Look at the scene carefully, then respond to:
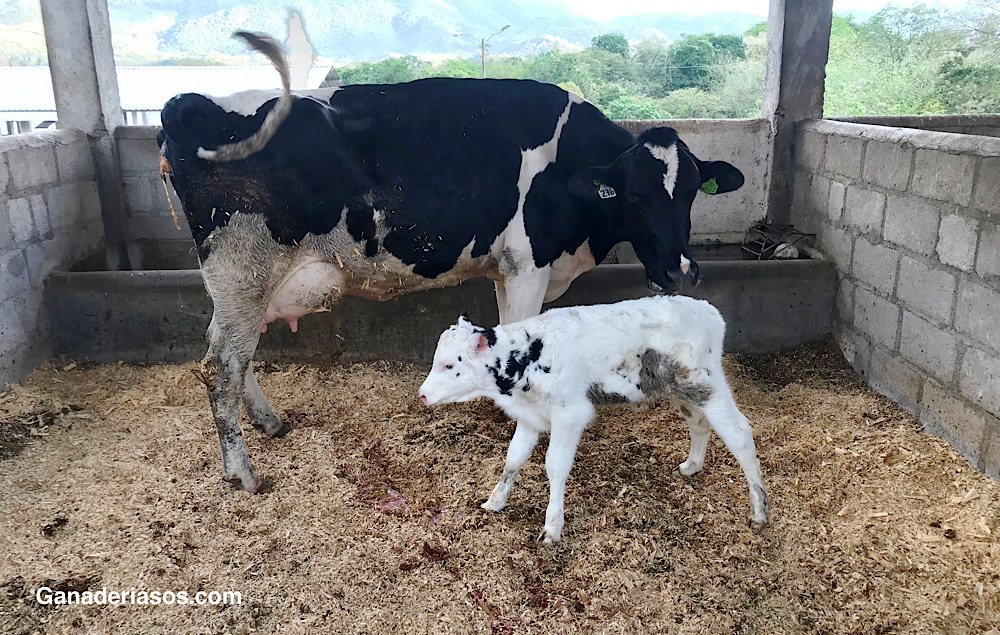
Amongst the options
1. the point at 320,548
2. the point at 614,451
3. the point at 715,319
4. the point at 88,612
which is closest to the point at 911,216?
the point at 715,319

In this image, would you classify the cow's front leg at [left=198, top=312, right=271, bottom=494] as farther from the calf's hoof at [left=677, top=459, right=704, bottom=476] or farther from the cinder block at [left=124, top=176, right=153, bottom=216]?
the cinder block at [left=124, top=176, right=153, bottom=216]

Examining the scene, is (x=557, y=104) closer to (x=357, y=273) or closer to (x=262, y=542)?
(x=357, y=273)

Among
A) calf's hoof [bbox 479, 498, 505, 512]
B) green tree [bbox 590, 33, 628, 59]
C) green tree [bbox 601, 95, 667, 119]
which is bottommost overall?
calf's hoof [bbox 479, 498, 505, 512]

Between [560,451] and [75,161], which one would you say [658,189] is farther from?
[75,161]

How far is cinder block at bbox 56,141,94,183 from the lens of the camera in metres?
5.74

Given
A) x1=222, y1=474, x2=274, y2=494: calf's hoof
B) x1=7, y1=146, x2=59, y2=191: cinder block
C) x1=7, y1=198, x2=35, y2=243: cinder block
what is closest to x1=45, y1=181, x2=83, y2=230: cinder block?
x1=7, y1=146, x2=59, y2=191: cinder block

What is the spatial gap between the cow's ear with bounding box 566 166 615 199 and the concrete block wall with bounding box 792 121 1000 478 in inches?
73.2

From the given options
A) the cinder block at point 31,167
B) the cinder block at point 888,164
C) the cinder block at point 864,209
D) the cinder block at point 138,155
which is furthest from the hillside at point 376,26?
the cinder block at point 888,164

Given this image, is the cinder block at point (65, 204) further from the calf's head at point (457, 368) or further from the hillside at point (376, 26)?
the hillside at point (376, 26)

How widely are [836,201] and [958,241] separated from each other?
5.22ft

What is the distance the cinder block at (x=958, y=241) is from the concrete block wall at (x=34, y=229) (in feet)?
19.2

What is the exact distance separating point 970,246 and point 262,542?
3.84 meters

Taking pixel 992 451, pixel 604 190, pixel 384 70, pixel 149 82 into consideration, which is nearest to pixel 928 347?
pixel 992 451

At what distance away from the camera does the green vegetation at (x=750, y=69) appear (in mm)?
12180
